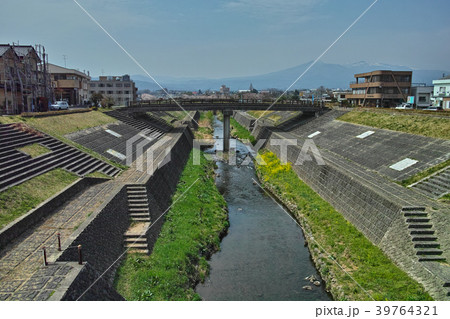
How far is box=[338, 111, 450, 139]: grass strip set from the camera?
2928 centimetres

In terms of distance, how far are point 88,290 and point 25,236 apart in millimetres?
5403

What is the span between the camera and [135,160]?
30422 millimetres

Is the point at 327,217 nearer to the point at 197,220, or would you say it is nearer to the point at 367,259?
the point at 367,259

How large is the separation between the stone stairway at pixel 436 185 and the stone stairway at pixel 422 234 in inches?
119

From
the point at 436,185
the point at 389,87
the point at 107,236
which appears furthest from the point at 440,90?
the point at 107,236

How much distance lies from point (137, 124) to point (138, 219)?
30108 millimetres

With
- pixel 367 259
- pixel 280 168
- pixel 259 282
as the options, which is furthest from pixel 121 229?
pixel 280 168

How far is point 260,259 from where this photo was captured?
2003cm

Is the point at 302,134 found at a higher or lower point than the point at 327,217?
higher

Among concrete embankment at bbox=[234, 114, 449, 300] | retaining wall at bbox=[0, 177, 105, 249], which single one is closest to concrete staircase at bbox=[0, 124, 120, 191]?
retaining wall at bbox=[0, 177, 105, 249]

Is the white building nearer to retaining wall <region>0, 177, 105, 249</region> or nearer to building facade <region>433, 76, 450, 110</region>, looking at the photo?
building facade <region>433, 76, 450, 110</region>

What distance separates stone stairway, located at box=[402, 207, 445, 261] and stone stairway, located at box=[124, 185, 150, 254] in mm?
12461

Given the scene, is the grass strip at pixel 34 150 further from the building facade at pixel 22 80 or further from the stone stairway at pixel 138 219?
the building facade at pixel 22 80

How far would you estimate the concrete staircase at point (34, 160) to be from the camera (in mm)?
19047
